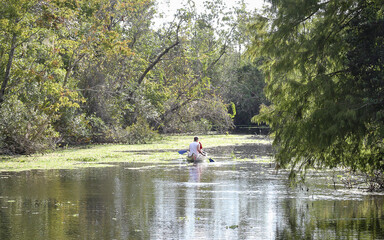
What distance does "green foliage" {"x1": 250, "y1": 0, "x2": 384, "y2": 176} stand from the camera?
1257cm

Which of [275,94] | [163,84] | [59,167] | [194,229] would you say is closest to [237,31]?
[163,84]

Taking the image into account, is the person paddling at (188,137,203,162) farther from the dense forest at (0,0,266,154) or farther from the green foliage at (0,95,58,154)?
the green foliage at (0,95,58,154)

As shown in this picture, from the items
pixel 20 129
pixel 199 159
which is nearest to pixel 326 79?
pixel 199 159

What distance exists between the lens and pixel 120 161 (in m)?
28.5

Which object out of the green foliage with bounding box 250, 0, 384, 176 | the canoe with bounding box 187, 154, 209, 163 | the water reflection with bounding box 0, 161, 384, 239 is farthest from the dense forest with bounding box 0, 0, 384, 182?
the canoe with bounding box 187, 154, 209, 163

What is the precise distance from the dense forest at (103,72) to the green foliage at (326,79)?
1.92m

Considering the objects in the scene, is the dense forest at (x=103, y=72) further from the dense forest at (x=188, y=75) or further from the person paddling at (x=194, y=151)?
the person paddling at (x=194, y=151)

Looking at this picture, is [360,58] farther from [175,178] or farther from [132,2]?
[132,2]

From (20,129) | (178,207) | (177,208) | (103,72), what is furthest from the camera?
(103,72)

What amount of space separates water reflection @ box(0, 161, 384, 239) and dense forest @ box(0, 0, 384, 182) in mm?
1395

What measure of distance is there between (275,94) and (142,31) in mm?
32586

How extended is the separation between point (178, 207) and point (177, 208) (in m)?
0.15

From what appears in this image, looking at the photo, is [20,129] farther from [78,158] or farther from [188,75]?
[188,75]

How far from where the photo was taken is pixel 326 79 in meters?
13.4
